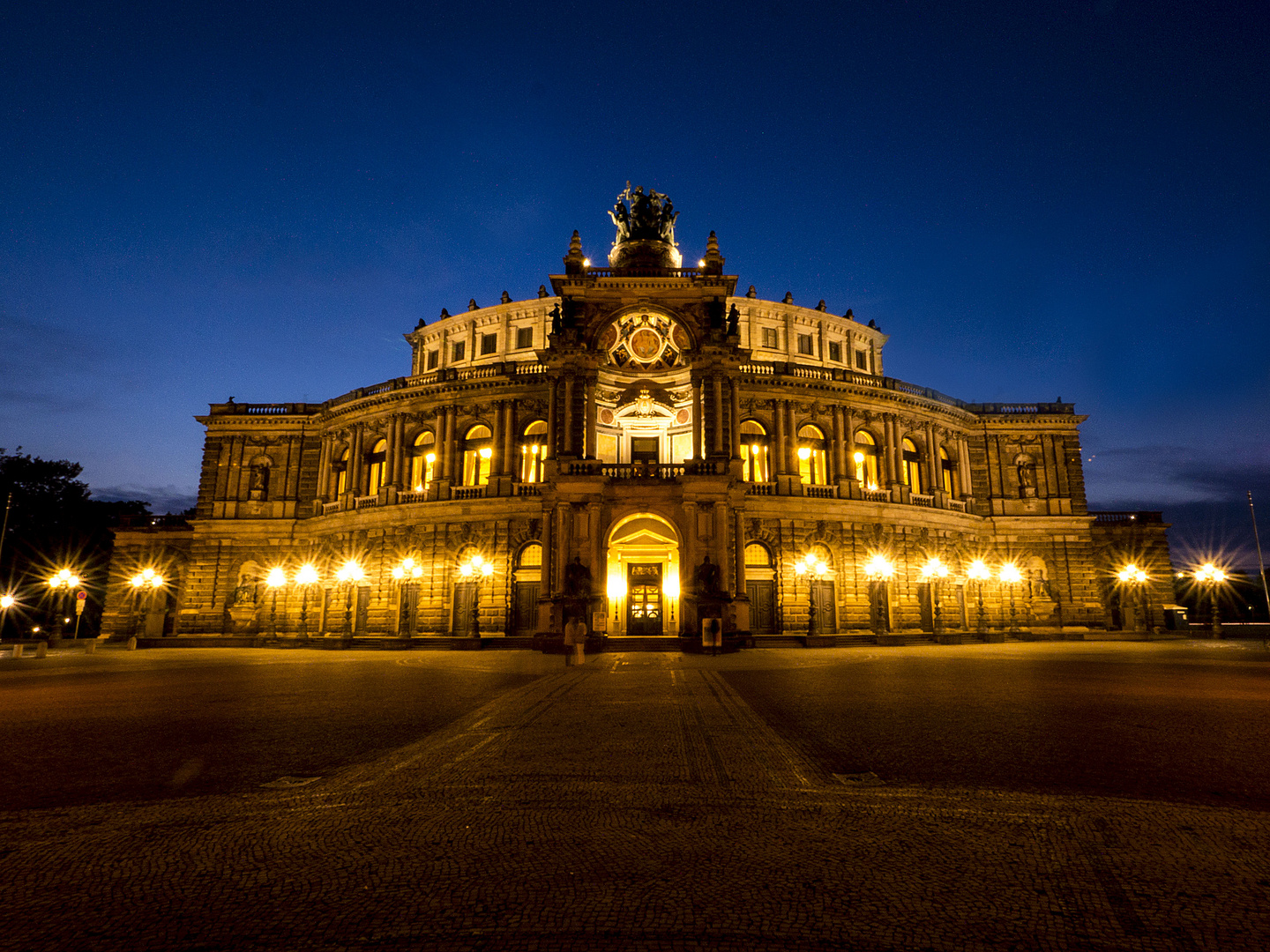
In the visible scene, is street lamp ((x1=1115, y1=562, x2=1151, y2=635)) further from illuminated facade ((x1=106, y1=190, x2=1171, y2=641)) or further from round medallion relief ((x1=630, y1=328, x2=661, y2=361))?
round medallion relief ((x1=630, y1=328, x2=661, y2=361))

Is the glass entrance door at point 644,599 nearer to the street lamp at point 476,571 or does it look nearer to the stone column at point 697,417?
the stone column at point 697,417

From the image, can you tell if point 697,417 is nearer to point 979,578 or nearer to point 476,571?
point 476,571

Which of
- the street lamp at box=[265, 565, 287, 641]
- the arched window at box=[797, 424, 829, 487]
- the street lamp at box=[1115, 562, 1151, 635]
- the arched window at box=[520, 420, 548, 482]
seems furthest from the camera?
the street lamp at box=[1115, 562, 1151, 635]

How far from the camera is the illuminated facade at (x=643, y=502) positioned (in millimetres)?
32969

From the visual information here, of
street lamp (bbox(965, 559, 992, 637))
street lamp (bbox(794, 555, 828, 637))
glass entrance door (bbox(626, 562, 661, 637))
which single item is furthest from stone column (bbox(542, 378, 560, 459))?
street lamp (bbox(965, 559, 992, 637))

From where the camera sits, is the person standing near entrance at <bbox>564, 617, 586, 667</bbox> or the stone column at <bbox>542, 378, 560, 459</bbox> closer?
the person standing near entrance at <bbox>564, 617, 586, 667</bbox>

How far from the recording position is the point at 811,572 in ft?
116

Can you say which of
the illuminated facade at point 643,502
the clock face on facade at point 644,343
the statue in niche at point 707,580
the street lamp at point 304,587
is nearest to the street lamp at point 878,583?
the illuminated facade at point 643,502

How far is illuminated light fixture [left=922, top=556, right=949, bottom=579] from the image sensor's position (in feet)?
131

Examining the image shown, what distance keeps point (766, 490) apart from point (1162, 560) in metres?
28.7

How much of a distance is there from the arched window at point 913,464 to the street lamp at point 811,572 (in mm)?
9649

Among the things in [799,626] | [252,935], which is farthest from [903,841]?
[799,626]

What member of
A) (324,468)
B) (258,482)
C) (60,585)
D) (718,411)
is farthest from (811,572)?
(60,585)

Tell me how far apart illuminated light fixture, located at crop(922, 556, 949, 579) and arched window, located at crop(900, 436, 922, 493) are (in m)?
5.24
